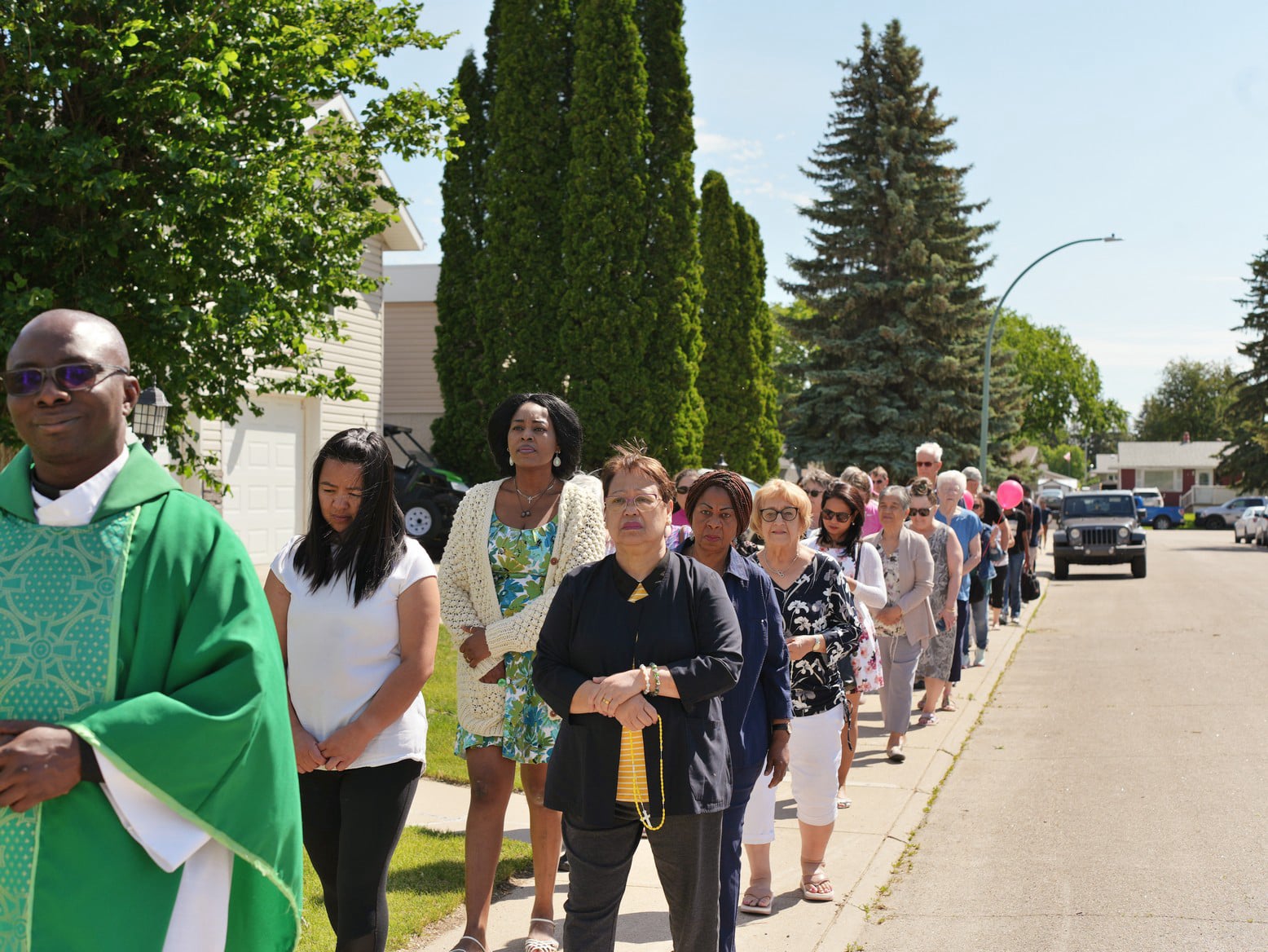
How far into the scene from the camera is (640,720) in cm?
358

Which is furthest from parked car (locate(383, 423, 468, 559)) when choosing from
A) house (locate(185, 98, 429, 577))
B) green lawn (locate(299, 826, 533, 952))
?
green lawn (locate(299, 826, 533, 952))

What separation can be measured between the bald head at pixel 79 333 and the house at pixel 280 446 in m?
13.3

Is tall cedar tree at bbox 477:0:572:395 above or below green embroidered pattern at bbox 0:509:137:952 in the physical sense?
above

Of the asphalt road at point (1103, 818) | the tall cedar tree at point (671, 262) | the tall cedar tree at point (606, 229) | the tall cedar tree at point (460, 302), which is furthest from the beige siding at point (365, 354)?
the asphalt road at point (1103, 818)

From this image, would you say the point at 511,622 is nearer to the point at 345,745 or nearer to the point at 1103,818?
the point at 345,745

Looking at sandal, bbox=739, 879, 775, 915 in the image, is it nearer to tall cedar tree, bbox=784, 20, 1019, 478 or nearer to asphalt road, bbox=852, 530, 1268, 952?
asphalt road, bbox=852, 530, 1268, 952

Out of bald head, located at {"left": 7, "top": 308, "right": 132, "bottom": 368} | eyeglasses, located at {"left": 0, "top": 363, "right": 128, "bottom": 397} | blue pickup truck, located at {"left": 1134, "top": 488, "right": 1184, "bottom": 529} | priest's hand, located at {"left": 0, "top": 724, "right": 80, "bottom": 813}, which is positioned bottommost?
blue pickup truck, located at {"left": 1134, "top": 488, "right": 1184, "bottom": 529}

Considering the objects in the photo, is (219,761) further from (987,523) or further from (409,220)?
(409,220)

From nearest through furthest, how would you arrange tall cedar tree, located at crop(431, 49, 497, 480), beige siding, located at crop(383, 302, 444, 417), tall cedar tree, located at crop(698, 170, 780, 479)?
tall cedar tree, located at crop(431, 49, 497, 480)
beige siding, located at crop(383, 302, 444, 417)
tall cedar tree, located at crop(698, 170, 780, 479)

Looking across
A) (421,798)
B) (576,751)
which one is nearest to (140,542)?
(576,751)

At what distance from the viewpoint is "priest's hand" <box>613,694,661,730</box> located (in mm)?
3576

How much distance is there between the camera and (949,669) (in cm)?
1016

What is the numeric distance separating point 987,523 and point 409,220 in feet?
44.4

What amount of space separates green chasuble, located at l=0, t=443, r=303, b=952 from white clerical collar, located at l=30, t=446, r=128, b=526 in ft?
0.05
